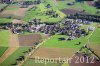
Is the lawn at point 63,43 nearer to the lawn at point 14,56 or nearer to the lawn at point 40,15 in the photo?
the lawn at point 14,56

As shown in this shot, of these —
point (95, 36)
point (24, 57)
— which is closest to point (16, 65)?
point (24, 57)

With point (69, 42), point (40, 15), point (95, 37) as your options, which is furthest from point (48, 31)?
point (40, 15)

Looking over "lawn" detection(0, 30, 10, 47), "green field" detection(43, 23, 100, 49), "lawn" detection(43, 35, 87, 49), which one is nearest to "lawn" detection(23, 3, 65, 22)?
"lawn" detection(0, 30, 10, 47)

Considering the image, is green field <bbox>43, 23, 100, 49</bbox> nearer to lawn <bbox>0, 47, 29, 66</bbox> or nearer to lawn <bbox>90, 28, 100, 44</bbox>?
lawn <bbox>90, 28, 100, 44</bbox>

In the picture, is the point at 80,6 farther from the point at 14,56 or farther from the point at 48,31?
the point at 14,56

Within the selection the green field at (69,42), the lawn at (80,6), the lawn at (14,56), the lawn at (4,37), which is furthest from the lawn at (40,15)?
the lawn at (14,56)

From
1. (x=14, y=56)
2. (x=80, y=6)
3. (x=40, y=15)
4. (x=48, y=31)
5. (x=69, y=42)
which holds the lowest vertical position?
(x=14, y=56)

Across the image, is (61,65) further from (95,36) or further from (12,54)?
(95,36)

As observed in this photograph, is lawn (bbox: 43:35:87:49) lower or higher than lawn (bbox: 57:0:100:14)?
lower
